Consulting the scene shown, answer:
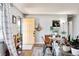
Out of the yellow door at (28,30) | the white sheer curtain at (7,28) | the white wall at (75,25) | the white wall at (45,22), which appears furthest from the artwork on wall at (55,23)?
the white sheer curtain at (7,28)

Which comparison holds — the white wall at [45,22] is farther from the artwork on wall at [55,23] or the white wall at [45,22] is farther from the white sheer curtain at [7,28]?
the white sheer curtain at [7,28]

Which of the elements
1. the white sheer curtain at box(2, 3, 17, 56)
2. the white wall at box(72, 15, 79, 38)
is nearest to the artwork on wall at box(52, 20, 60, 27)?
the white wall at box(72, 15, 79, 38)

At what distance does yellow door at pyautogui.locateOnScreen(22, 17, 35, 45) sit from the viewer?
463 centimetres

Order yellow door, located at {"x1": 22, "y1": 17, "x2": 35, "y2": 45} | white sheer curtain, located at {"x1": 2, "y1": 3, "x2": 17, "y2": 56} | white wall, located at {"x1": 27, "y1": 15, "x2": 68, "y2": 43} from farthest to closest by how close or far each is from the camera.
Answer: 1. yellow door, located at {"x1": 22, "y1": 17, "x2": 35, "y2": 45}
2. white wall, located at {"x1": 27, "y1": 15, "x2": 68, "y2": 43}
3. white sheer curtain, located at {"x1": 2, "y1": 3, "x2": 17, "y2": 56}

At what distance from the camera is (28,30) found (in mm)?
4621

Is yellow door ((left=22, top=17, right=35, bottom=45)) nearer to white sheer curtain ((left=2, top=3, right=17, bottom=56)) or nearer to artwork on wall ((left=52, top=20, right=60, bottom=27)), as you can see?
artwork on wall ((left=52, top=20, right=60, bottom=27))

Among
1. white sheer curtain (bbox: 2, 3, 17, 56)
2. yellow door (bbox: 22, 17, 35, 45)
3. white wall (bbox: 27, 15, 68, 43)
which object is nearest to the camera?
white sheer curtain (bbox: 2, 3, 17, 56)

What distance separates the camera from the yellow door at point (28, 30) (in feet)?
15.2

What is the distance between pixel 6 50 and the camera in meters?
2.02

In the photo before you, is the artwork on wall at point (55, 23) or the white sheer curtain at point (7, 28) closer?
the white sheer curtain at point (7, 28)

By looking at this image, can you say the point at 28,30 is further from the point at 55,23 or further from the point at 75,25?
the point at 75,25

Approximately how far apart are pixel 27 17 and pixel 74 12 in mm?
1636

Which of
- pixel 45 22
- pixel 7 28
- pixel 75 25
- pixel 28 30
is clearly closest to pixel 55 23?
pixel 45 22

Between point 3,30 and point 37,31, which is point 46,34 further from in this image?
point 3,30
